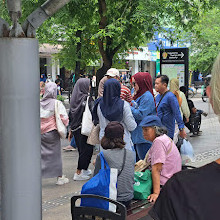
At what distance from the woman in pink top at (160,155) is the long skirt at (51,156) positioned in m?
2.89

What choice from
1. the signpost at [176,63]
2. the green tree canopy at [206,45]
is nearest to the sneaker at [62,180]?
the signpost at [176,63]

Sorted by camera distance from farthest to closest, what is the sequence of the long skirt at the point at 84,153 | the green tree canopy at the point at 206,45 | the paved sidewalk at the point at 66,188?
1. the green tree canopy at the point at 206,45
2. the long skirt at the point at 84,153
3. the paved sidewalk at the point at 66,188

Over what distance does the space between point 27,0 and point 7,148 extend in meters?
9.09

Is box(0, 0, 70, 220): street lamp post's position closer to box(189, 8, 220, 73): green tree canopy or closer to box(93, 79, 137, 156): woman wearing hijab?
box(93, 79, 137, 156): woman wearing hijab

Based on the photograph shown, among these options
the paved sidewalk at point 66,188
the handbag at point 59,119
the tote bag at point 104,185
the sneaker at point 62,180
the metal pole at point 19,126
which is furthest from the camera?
the sneaker at point 62,180

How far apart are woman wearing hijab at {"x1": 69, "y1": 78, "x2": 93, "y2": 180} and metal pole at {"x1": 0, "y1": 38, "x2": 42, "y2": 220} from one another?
4898 millimetres

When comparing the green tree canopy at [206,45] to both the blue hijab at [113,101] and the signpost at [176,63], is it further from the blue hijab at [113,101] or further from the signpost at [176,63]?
the blue hijab at [113,101]

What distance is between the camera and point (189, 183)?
1656mm

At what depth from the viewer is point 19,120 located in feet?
10.9

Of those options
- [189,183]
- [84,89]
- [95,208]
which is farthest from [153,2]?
[189,183]

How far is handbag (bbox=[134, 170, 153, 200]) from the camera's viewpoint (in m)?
4.89

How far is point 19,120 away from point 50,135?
4.62 meters

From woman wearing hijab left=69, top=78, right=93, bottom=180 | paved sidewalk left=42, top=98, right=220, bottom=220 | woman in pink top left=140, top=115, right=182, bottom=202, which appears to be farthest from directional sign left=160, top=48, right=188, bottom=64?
woman in pink top left=140, top=115, right=182, bottom=202

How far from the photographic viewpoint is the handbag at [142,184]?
16.0 feet
